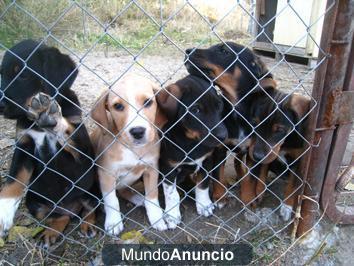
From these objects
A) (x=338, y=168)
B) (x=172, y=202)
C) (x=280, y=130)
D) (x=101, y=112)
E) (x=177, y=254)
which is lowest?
(x=177, y=254)

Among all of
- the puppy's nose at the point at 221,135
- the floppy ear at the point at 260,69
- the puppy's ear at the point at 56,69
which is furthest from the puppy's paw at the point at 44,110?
the floppy ear at the point at 260,69

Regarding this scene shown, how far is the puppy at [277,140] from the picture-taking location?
2.48 metres

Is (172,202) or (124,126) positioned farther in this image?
(172,202)

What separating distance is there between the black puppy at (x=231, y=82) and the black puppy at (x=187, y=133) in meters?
0.19

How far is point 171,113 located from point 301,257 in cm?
130

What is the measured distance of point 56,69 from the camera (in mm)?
2180

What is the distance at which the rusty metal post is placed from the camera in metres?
1.91

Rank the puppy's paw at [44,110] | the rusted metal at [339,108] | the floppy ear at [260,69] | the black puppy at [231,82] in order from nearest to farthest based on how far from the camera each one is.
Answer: the puppy's paw at [44,110], the rusted metal at [339,108], the black puppy at [231,82], the floppy ear at [260,69]

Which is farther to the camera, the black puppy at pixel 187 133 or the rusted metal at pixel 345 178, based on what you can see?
the black puppy at pixel 187 133

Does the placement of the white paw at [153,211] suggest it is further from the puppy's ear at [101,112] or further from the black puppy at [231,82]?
the puppy's ear at [101,112]

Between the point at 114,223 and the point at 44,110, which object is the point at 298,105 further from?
the point at 44,110

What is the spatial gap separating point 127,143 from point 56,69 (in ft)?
2.14

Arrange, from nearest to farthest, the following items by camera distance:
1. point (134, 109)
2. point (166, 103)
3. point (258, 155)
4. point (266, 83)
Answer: point (134, 109) < point (166, 103) < point (258, 155) < point (266, 83)

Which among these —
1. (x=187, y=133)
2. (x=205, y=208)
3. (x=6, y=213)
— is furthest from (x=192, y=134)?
(x=6, y=213)
